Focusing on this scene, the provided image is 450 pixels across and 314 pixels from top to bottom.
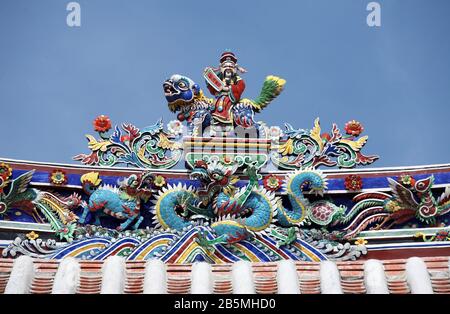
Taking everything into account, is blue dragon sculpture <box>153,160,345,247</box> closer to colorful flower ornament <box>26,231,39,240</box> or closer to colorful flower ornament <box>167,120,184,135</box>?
colorful flower ornament <box>167,120,184,135</box>

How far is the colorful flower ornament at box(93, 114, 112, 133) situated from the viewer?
42.6 ft

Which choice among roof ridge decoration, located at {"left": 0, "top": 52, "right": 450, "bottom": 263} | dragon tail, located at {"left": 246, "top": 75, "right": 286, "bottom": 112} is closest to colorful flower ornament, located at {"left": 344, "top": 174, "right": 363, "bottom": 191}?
roof ridge decoration, located at {"left": 0, "top": 52, "right": 450, "bottom": 263}

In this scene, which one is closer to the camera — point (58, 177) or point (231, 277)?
point (231, 277)

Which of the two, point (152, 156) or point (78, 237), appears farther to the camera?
point (152, 156)

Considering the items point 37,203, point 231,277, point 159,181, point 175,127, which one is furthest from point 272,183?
point 231,277

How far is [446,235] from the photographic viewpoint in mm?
12031

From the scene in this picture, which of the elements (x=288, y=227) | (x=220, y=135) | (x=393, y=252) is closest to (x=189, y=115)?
(x=220, y=135)

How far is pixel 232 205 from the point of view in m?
12.1

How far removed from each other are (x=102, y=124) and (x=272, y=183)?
2591 mm

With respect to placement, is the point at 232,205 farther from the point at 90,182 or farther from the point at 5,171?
the point at 5,171

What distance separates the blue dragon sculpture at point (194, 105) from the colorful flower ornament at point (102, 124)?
919 mm

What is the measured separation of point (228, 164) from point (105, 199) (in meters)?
1.74

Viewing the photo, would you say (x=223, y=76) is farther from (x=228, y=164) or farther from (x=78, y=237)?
(x=78, y=237)

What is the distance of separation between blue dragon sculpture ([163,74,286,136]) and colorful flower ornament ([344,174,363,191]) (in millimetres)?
1558
